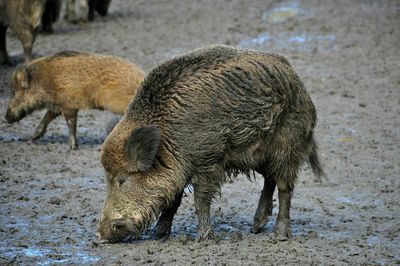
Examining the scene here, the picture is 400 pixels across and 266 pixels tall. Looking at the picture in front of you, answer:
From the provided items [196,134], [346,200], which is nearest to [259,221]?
[196,134]

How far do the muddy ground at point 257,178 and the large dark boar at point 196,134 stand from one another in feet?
1.30

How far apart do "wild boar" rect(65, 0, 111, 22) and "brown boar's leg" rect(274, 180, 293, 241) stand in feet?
36.8

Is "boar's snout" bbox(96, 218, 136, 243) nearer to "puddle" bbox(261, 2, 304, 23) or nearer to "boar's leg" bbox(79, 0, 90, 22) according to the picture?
"puddle" bbox(261, 2, 304, 23)

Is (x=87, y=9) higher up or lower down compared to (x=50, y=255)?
lower down

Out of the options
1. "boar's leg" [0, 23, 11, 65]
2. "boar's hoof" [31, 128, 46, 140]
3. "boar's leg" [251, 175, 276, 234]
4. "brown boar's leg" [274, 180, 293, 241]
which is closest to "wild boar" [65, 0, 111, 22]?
"boar's leg" [0, 23, 11, 65]

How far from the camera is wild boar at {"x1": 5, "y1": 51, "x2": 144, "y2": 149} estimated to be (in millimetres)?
10023

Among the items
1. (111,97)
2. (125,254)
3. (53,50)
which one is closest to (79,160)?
(111,97)

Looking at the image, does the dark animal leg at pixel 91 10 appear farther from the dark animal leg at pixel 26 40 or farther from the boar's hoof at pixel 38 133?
the boar's hoof at pixel 38 133

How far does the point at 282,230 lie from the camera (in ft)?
22.5

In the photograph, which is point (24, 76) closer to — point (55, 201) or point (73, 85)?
point (73, 85)

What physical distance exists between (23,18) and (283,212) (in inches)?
303

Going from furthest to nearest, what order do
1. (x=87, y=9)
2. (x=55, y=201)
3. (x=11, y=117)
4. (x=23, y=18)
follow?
(x=87, y=9) → (x=23, y=18) → (x=11, y=117) → (x=55, y=201)

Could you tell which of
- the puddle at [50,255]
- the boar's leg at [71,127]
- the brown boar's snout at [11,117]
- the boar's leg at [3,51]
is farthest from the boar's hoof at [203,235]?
the boar's leg at [3,51]

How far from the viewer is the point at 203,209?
6.54 metres
